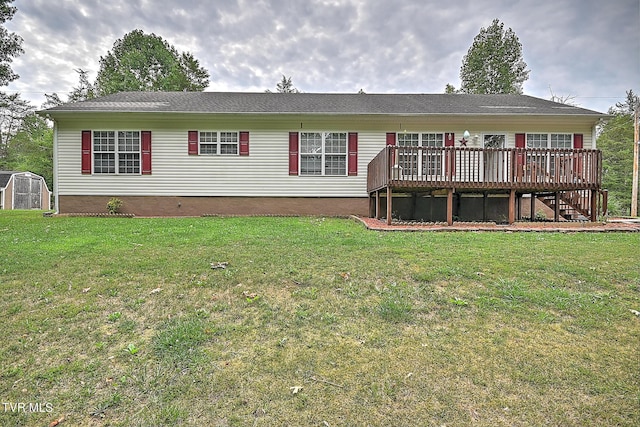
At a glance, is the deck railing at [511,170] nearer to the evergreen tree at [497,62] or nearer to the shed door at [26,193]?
the evergreen tree at [497,62]

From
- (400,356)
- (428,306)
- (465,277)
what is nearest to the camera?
(400,356)

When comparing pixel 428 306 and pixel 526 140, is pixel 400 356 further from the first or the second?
pixel 526 140

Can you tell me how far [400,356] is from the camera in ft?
8.68

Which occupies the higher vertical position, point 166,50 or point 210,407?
point 166,50

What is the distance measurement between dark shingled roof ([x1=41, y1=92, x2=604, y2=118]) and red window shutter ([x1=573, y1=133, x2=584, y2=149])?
2.42ft

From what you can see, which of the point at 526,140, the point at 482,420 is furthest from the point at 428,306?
the point at 526,140

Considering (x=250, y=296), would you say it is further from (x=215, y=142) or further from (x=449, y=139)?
(x=449, y=139)

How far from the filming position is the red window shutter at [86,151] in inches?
443

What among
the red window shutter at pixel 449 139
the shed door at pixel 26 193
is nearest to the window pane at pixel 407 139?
the red window shutter at pixel 449 139

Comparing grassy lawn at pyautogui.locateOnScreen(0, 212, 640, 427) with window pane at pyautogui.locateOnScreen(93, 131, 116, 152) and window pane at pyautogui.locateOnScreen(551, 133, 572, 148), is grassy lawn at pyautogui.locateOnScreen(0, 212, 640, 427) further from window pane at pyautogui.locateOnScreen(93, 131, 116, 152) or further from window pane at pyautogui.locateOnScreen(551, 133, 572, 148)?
window pane at pyautogui.locateOnScreen(551, 133, 572, 148)

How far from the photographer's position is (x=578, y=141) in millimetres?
11398

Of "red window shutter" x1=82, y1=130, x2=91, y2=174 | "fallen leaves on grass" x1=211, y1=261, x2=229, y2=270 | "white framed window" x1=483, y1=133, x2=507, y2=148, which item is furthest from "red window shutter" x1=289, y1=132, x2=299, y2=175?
"fallen leaves on grass" x1=211, y1=261, x2=229, y2=270

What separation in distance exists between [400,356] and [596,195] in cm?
940

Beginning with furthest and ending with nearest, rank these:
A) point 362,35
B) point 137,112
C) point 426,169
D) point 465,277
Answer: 1. point 362,35
2. point 137,112
3. point 426,169
4. point 465,277
